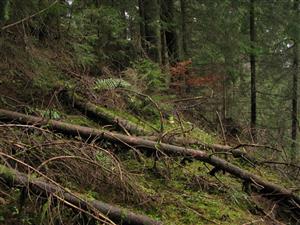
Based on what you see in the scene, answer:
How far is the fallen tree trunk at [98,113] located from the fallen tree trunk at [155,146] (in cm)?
73

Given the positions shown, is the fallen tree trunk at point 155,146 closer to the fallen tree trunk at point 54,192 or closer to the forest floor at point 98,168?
the forest floor at point 98,168

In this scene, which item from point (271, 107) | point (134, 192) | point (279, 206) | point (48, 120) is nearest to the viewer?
point (134, 192)

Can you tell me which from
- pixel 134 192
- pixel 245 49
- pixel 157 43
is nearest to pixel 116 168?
pixel 134 192

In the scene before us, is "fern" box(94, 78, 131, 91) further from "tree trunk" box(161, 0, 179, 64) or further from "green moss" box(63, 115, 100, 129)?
"tree trunk" box(161, 0, 179, 64)

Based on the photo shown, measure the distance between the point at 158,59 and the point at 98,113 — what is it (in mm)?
5846

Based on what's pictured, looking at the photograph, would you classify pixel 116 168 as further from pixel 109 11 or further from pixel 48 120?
pixel 109 11

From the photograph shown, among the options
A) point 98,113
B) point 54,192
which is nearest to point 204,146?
point 98,113

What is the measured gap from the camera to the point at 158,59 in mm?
12875

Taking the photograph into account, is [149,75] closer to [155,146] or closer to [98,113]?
Result: [98,113]

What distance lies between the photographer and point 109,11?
10.9 m

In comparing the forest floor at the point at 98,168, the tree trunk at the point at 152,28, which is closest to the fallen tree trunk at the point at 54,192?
the forest floor at the point at 98,168

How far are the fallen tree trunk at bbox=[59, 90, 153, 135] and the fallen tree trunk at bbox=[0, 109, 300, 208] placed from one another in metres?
0.73

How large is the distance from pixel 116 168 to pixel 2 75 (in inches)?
104

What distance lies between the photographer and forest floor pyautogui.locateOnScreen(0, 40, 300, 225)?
4484 millimetres
